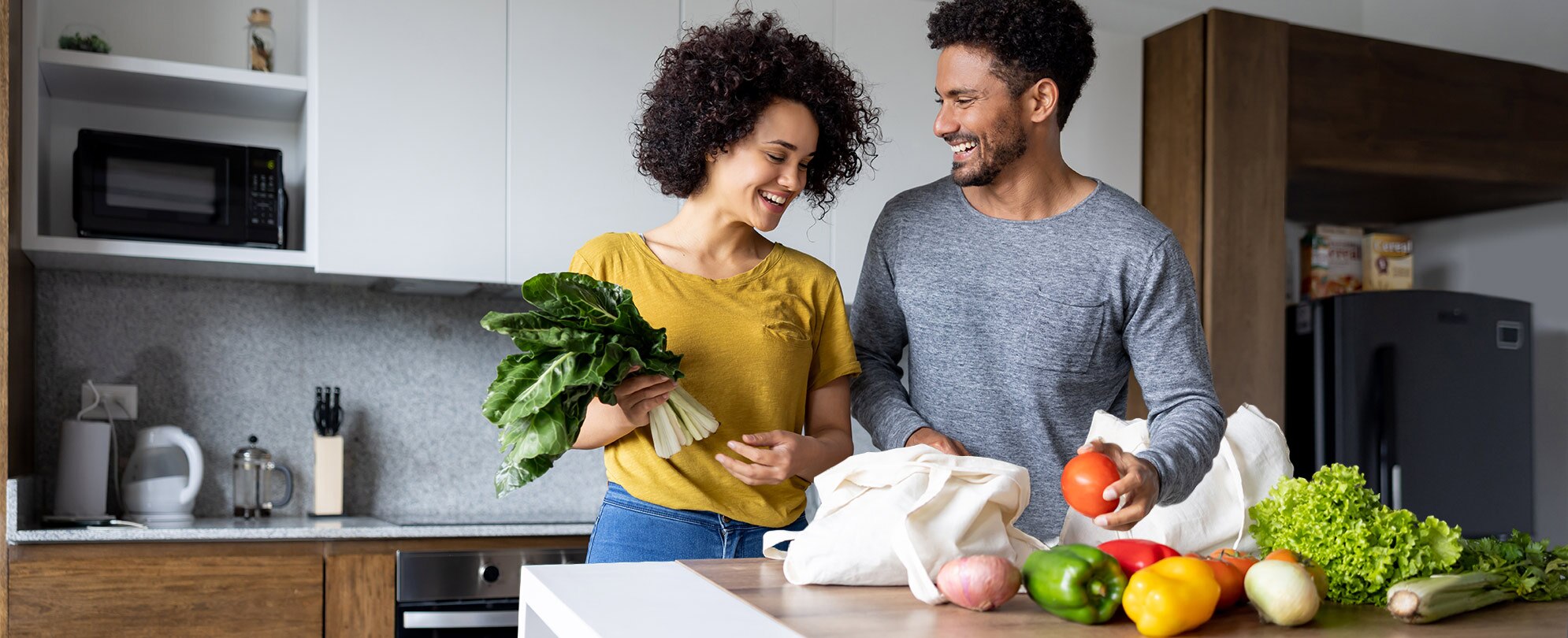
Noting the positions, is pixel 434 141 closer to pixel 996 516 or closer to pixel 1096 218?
pixel 1096 218

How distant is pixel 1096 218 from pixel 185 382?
2067 millimetres

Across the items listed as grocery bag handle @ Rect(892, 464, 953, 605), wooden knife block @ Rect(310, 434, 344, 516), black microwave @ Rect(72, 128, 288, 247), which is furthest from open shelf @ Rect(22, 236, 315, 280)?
grocery bag handle @ Rect(892, 464, 953, 605)

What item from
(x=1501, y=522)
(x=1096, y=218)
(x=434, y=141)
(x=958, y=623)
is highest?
(x=434, y=141)

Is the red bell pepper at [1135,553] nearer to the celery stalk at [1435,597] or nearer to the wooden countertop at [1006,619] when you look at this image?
the wooden countertop at [1006,619]

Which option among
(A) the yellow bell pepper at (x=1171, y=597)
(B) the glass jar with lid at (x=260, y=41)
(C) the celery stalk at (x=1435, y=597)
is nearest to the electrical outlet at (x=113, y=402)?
(B) the glass jar with lid at (x=260, y=41)

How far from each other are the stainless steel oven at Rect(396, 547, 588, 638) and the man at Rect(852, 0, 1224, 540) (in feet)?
3.43

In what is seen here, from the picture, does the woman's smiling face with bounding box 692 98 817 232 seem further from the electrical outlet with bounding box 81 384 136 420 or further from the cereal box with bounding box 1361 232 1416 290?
the cereal box with bounding box 1361 232 1416 290

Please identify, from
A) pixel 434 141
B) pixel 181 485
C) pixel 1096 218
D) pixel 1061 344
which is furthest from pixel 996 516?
pixel 181 485

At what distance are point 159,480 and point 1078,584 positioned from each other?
2.17 meters

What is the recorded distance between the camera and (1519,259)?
3564 mm

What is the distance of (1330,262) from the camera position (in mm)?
3357

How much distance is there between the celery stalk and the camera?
3.32ft

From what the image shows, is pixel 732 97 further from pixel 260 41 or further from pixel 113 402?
pixel 113 402

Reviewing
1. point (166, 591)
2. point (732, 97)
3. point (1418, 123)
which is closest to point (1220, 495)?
point (732, 97)
